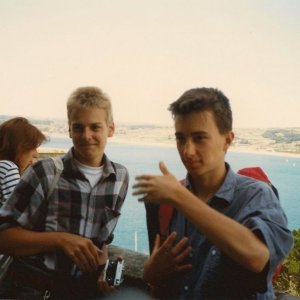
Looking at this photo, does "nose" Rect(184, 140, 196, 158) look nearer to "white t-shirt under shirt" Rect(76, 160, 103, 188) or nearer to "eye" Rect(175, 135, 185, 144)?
"eye" Rect(175, 135, 185, 144)

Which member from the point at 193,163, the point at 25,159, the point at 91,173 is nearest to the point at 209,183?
the point at 193,163

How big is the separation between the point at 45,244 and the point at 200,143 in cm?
114

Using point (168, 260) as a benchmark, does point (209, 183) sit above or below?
→ above

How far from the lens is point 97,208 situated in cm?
247

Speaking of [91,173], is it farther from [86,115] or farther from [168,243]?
[168,243]

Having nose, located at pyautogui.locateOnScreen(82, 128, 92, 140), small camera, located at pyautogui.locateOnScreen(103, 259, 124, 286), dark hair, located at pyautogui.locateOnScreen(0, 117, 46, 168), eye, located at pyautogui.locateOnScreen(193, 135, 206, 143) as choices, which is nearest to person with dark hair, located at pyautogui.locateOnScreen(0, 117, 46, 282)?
dark hair, located at pyautogui.locateOnScreen(0, 117, 46, 168)

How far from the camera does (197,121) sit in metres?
1.85

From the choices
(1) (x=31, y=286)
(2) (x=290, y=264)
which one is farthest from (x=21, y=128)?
(2) (x=290, y=264)

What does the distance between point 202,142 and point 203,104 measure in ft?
0.67

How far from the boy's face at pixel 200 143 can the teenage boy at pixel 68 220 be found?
854 millimetres

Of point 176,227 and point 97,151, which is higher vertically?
point 97,151

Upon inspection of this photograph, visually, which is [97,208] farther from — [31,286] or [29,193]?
[31,286]

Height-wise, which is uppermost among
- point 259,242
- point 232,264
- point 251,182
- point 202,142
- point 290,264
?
point 202,142

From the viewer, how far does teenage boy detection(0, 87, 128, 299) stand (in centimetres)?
222
